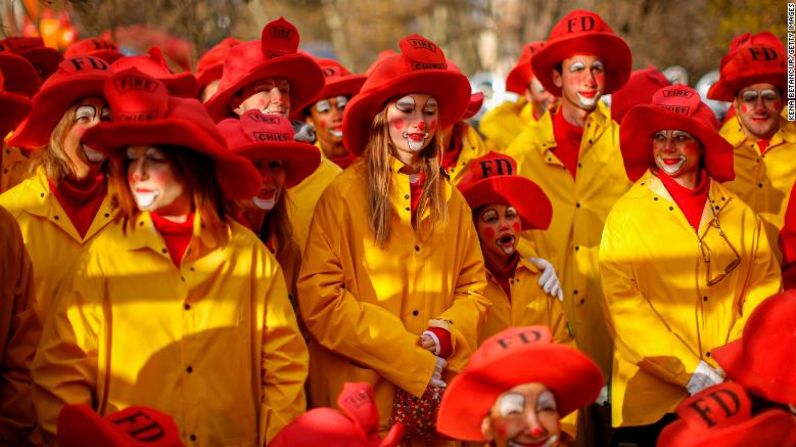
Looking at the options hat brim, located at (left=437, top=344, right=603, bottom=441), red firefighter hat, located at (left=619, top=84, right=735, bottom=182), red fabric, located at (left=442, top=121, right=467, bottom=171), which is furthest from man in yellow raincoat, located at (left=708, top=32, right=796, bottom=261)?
hat brim, located at (left=437, top=344, right=603, bottom=441)

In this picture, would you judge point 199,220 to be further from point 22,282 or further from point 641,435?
point 641,435

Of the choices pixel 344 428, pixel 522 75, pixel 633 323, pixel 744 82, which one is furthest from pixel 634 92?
pixel 344 428

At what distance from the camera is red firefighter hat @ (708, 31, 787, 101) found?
9195 mm

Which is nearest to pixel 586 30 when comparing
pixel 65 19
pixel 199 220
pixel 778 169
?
pixel 778 169

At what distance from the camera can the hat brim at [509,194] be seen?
733 centimetres

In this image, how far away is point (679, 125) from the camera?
723cm

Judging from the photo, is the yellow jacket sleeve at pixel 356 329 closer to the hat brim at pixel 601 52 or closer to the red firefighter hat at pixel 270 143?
the red firefighter hat at pixel 270 143

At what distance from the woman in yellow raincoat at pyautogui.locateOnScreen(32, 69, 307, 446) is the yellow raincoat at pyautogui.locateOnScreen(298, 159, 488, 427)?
707 mm

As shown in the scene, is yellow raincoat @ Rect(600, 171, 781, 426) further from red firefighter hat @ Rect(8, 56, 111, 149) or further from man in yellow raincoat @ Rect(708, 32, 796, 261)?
red firefighter hat @ Rect(8, 56, 111, 149)

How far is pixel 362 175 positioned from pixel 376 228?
32 cm

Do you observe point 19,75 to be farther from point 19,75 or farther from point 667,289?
point 667,289

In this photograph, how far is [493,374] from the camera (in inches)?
190

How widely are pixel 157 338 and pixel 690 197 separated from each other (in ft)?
10.5

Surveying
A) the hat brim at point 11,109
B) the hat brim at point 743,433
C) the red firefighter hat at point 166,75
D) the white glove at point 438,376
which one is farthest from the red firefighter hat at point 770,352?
the red firefighter hat at point 166,75
